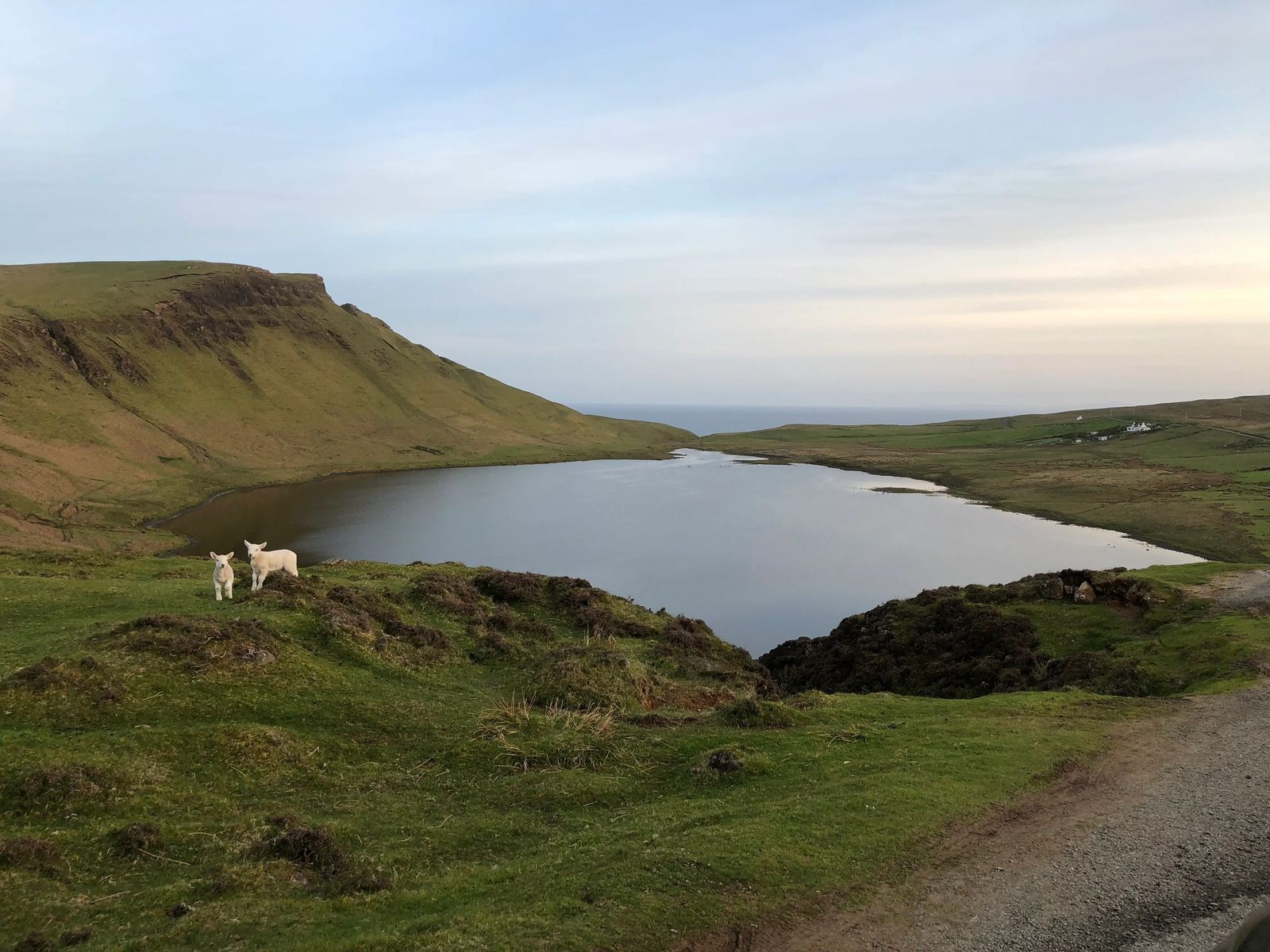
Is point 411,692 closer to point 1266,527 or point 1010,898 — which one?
point 1010,898

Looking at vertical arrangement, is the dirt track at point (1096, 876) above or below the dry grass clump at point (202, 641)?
below

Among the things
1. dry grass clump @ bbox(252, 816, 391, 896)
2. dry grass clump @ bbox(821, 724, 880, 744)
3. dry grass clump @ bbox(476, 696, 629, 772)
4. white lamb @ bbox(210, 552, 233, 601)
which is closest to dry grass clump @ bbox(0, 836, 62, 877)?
dry grass clump @ bbox(252, 816, 391, 896)

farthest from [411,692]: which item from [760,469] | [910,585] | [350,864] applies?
[760,469]

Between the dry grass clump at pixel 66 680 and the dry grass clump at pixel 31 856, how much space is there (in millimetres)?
4669

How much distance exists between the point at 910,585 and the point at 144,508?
243ft

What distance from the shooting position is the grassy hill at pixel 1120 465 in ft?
211

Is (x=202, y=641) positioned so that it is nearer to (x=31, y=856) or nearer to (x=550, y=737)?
(x=31, y=856)

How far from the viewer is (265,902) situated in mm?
8977

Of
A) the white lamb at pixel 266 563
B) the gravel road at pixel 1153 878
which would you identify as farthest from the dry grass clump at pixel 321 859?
the white lamb at pixel 266 563

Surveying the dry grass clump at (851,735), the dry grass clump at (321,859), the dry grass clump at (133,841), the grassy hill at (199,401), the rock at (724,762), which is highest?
the grassy hill at (199,401)

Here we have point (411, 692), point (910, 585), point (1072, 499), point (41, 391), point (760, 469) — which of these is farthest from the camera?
point (760, 469)

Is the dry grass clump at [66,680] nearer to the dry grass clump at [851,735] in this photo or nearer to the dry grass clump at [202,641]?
the dry grass clump at [202,641]

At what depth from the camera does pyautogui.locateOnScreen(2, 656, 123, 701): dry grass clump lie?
43.3ft

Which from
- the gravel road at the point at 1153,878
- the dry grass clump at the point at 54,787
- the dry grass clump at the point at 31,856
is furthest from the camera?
the dry grass clump at the point at 54,787
